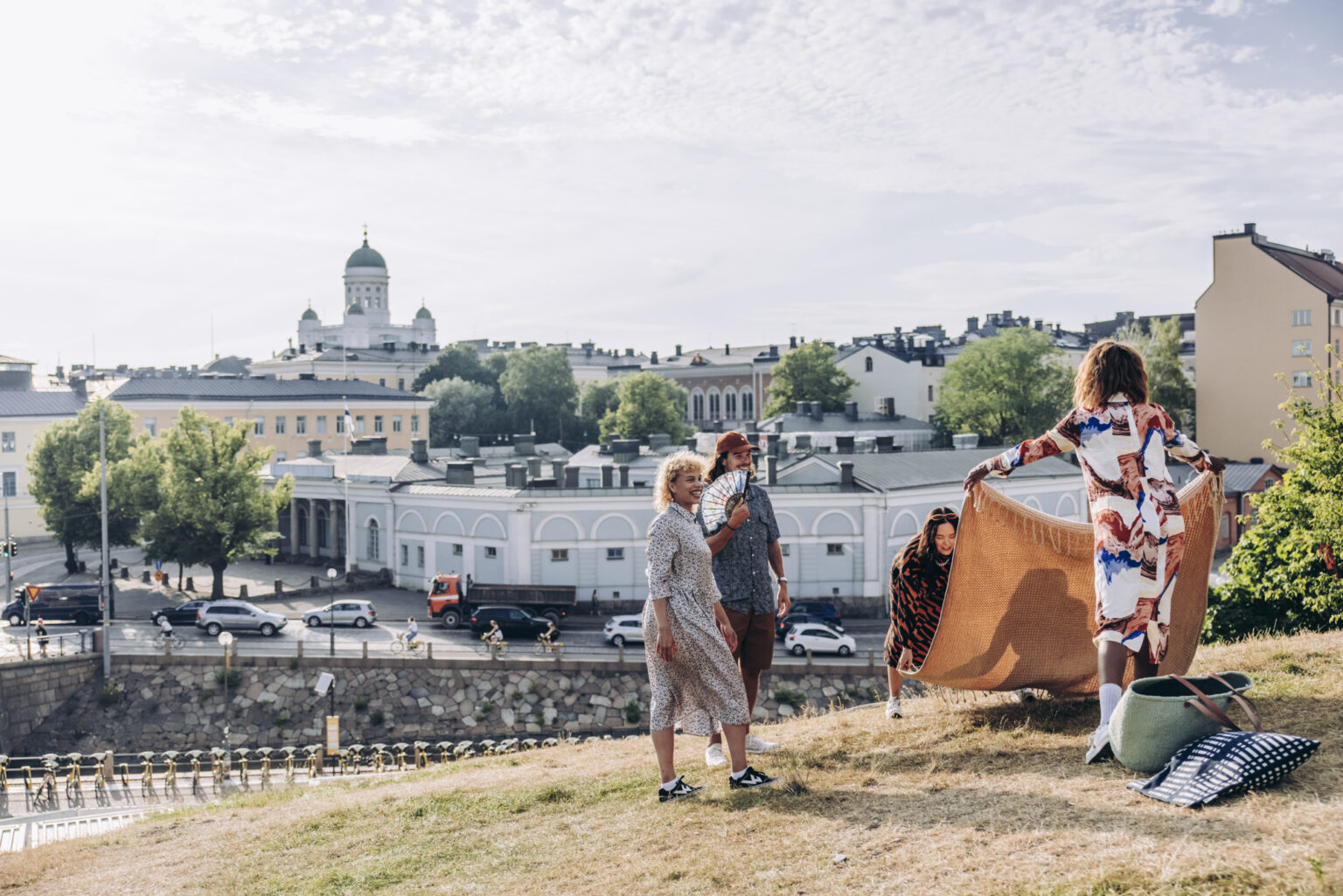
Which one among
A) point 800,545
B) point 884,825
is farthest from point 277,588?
point 884,825

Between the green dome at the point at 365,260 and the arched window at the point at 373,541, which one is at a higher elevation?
the green dome at the point at 365,260

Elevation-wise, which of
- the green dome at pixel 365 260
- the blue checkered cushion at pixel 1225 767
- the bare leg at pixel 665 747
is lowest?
the bare leg at pixel 665 747

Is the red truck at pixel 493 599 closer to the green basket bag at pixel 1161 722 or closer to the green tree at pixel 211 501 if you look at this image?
the green tree at pixel 211 501

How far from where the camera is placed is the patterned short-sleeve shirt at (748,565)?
782 centimetres

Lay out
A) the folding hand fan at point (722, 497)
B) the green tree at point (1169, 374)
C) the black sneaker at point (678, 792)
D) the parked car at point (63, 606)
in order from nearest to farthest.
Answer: the black sneaker at point (678, 792)
the folding hand fan at point (722, 497)
the parked car at point (63, 606)
the green tree at point (1169, 374)

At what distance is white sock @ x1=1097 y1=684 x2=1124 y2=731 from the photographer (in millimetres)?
6469

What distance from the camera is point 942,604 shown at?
8008 millimetres

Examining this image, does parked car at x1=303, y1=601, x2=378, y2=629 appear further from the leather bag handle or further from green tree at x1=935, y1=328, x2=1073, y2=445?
green tree at x1=935, y1=328, x2=1073, y2=445

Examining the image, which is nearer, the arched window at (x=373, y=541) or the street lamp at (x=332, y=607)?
the street lamp at (x=332, y=607)

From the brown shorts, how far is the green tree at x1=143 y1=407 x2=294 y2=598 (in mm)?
35498

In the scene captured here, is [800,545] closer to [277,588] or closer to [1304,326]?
[277,588]

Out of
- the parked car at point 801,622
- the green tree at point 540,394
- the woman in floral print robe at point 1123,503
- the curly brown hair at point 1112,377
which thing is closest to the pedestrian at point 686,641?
the woman in floral print robe at point 1123,503

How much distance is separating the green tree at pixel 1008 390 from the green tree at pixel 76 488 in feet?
147

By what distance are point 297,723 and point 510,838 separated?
2468 cm
